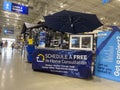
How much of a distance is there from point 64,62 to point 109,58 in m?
1.41

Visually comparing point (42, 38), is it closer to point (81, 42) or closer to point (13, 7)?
point (81, 42)

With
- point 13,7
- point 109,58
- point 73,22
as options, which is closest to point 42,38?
point 73,22

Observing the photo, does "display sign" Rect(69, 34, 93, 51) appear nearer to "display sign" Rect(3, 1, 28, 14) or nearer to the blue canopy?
the blue canopy

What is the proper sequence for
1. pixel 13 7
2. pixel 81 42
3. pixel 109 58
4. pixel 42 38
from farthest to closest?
pixel 13 7 → pixel 42 38 → pixel 81 42 → pixel 109 58

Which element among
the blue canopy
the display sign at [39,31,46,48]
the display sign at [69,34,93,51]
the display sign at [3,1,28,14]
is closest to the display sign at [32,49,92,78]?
the display sign at [69,34,93,51]

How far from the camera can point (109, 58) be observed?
534 cm

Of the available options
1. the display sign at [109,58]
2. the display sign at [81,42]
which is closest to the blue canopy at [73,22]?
the display sign at [81,42]

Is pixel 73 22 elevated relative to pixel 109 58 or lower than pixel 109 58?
elevated

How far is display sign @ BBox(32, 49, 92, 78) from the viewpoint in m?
5.26

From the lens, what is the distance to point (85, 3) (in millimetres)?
14898

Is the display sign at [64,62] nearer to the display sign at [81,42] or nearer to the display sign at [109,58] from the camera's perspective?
the display sign at [109,58]

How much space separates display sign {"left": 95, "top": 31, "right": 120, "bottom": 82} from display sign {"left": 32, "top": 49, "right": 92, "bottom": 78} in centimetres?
54

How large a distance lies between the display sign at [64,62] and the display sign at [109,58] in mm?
541

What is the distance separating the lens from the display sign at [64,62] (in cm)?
526
